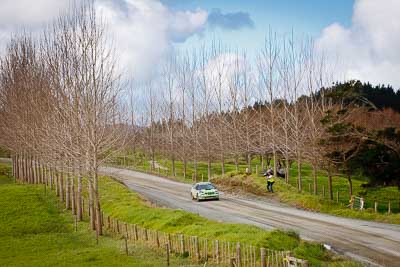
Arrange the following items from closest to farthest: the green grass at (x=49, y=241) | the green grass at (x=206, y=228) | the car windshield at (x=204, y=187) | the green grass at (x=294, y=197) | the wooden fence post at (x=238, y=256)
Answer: the wooden fence post at (x=238, y=256), the green grass at (x=206, y=228), the green grass at (x=49, y=241), the green grass at (x=294, y=197), the car windshield at (x=204, y=187)

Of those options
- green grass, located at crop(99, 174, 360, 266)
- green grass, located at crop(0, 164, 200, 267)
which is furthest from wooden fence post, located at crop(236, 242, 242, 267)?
green grass, located at crop(0, 164, 200, 267)

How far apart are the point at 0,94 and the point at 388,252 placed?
4439cm

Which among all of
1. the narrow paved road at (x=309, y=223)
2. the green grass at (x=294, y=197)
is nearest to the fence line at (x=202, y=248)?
the narrow paved road at (x=309, y=223)

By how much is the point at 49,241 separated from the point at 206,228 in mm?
Answer: 9653

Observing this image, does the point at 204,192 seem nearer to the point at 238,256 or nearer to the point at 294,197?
the point at 294,197

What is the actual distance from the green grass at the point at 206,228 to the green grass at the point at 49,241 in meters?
2.17

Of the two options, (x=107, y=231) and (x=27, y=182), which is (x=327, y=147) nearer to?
(x=107, y=231)

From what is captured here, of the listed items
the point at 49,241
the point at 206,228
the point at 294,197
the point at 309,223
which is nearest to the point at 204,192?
the point at 294,197

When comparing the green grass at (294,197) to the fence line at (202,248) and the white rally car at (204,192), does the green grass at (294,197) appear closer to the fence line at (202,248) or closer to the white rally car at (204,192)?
the white rally car at (204,192)

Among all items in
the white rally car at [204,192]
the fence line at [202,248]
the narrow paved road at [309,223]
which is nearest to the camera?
the fence line at [202,248]

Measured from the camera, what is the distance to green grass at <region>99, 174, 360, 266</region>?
720 inches

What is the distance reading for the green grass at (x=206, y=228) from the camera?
60.0 ft

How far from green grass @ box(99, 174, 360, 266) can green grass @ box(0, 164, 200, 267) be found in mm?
2171

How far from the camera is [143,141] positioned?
86062mm
